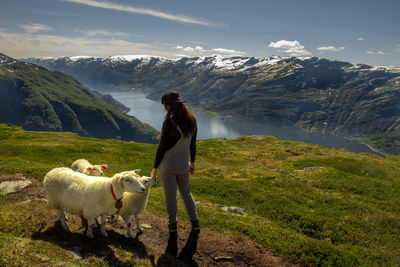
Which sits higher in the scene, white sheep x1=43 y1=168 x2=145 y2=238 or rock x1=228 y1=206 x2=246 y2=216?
white sheep x1=43 y1=168 x2=145 y2=238

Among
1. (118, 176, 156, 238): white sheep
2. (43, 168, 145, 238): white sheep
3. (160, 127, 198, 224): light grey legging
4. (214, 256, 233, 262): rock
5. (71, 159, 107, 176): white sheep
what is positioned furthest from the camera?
(71, 159, 107, 176): white sheep

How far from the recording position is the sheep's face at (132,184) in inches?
322

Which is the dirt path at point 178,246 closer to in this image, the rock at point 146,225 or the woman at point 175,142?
the rock at point 146,225

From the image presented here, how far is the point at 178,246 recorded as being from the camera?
931cm

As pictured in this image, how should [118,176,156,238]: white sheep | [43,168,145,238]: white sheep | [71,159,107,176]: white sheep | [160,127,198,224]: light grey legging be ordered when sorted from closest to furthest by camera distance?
[160,127,198,224]: light grey legging, [43,168,145,238]: white sheep, [118,176,156,238]: white sheep, [71,159,107,176]: white sheep

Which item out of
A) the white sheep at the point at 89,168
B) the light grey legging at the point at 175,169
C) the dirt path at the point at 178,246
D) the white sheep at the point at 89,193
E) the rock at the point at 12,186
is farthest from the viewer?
the rock at the point at 12,186

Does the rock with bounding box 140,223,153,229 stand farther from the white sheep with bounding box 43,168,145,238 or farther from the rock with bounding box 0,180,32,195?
the rock with bounding box 0,180,32,195

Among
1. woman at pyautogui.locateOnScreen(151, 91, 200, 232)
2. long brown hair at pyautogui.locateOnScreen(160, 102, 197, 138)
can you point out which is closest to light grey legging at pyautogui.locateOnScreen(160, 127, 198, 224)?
woman at pyautogui.locateOnScreen(151, 91, 200, 232)

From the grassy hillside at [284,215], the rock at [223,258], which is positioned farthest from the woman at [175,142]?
the rock at [223,258]

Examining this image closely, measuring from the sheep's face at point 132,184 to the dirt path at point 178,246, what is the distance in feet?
7.01


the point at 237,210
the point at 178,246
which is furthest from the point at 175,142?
the point at 237,210

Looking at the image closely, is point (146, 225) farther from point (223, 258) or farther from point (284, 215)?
point (284, 215)

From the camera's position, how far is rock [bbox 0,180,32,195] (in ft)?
42.3

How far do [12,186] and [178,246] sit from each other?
37.3ft
